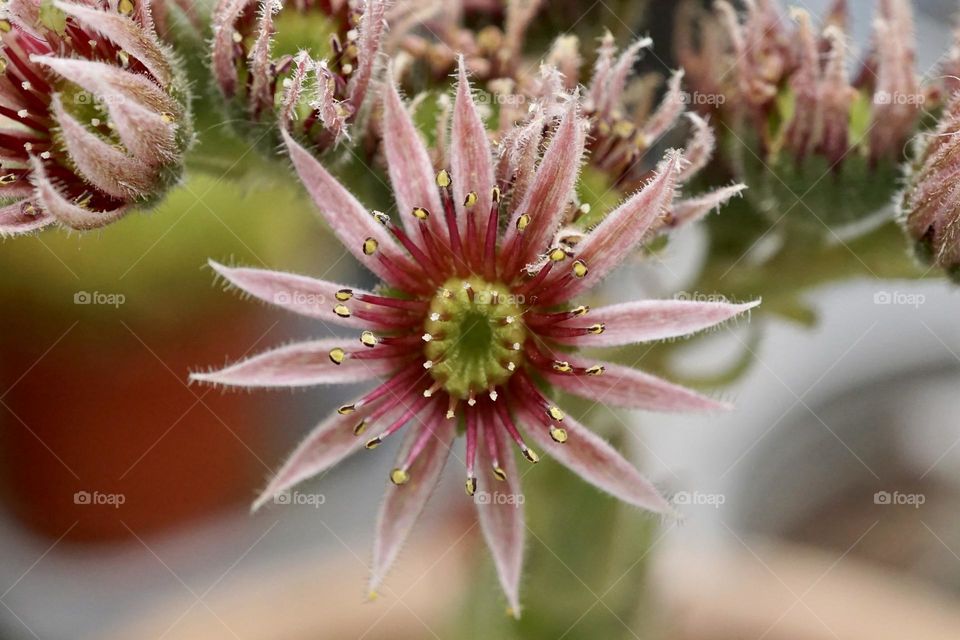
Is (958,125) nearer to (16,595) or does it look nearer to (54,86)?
(54,86)

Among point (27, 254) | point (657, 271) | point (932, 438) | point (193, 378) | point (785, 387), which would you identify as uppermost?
point (193, 378)

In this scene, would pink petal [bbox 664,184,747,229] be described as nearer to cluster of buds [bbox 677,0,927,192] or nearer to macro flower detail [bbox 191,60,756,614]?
macro flower detail [bbox 191,60,756,614]

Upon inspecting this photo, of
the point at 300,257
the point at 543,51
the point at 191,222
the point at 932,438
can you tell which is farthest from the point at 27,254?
the point at 932,438

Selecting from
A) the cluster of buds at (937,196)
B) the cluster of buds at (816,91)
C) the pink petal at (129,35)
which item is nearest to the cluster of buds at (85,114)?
the pink petal at (129,35)

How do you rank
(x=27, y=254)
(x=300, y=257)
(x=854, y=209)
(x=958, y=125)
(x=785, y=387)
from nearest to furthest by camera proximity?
(x=958, y=125)
(x=854, y=209)
(x=785, y=387)
(x=300, y=257)
(x=27, y=254)

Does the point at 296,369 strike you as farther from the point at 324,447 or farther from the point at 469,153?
the point at 469,153

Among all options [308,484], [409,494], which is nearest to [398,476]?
[409,494]

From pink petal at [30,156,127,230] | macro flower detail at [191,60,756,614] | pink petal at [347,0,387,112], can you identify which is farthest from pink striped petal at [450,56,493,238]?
pink petal at [30,156,127,230]
